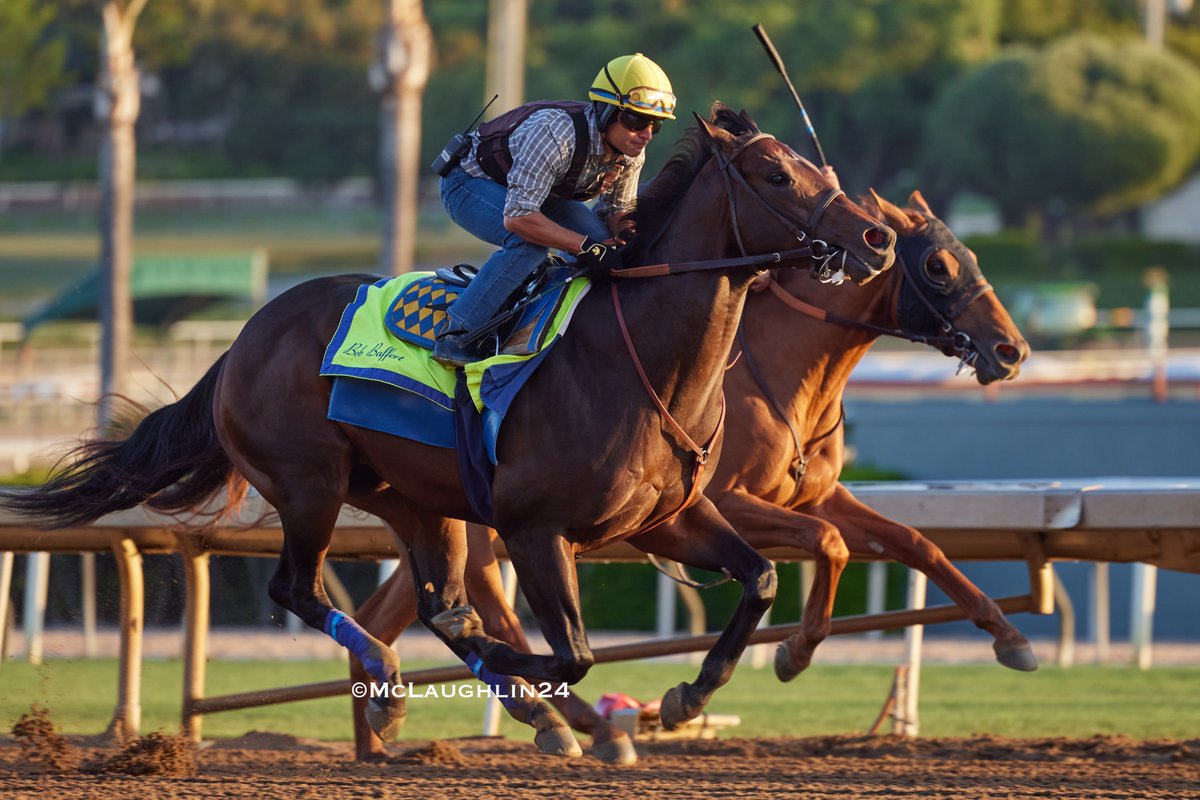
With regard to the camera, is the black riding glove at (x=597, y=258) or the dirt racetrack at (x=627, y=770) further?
the dirt racetrack at (x=627, y=770)

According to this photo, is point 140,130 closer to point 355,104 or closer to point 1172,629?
point 355,104

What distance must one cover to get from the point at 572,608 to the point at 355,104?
113 feet

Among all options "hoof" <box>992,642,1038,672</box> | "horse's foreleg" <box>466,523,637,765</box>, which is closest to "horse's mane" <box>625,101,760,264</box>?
"horse's foreleg" <box>466,523,637,765</box>

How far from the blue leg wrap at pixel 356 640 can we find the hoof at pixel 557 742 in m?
0.50

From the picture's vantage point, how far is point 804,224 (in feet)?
14.1

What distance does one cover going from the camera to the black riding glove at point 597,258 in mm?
4586

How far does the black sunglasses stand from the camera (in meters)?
4.58

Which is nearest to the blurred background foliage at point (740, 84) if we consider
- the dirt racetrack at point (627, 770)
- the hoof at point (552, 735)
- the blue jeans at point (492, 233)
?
the dirt racetrack at point (627, 770)

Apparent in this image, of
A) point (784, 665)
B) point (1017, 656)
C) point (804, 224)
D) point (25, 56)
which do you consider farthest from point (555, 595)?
point (25, 56)

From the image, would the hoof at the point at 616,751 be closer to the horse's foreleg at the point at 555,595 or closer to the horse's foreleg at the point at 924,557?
the horse's foreleg at the point at 555,595

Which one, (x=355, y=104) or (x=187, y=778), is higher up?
(x=355, y=104)

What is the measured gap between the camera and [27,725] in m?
5.80

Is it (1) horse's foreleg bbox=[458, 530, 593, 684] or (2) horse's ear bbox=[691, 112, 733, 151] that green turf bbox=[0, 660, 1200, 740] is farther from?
(2) horse's ear bbox=[691, 112, 733, 151]

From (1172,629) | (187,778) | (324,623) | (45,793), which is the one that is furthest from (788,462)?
(1172,629)
